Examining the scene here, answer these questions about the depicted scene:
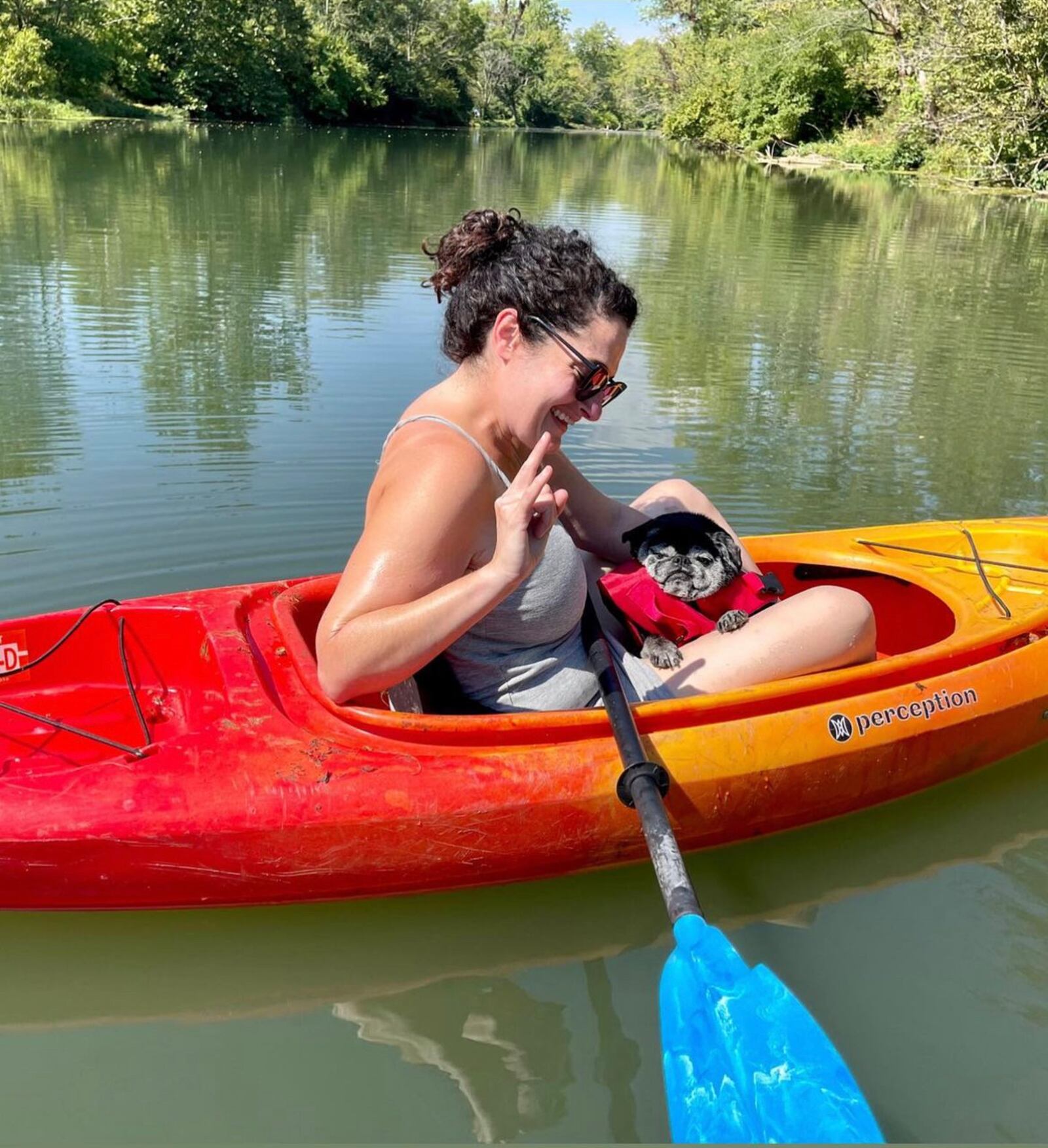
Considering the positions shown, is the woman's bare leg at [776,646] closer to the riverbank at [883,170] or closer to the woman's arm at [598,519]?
the woman's arm at [598,519]

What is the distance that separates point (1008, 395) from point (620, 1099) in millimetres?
7111

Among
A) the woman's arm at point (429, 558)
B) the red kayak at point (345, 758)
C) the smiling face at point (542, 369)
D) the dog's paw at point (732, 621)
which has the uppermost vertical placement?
the smiling face at point (542, 369)

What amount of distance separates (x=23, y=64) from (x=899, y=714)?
36.7 metres

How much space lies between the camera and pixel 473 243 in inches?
100.0

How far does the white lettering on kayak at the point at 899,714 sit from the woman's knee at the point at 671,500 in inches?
32.2

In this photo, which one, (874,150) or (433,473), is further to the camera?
(874,150)

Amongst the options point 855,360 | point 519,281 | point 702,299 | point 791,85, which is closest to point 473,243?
point 519,281

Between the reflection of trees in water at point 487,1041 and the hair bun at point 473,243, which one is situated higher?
the hair bun at point 473,243

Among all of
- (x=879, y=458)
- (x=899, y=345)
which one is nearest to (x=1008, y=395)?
(x=899, y=345)

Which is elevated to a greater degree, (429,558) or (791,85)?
(791,85)

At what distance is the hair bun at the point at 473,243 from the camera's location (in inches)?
99.7

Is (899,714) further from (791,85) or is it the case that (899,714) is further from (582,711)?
(791,85)

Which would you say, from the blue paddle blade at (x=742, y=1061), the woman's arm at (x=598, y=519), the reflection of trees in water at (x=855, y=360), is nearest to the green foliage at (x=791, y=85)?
the reflection of trees in water at (x=855, y=360)

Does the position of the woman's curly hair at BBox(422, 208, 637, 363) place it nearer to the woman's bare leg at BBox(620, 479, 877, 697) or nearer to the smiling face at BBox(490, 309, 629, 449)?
the smiling face at BBox(490, 309, 629, 449)
